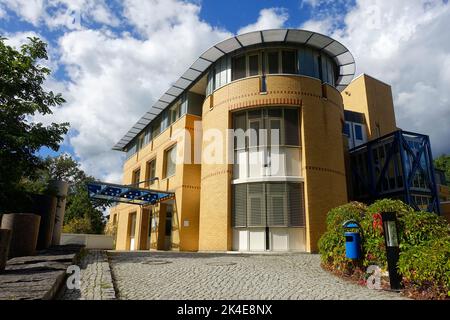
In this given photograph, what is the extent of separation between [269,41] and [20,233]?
13.2 m

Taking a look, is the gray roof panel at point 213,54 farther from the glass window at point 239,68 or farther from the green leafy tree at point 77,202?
the green leafy tree at point 77,202

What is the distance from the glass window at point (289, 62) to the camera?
16938 millimetres

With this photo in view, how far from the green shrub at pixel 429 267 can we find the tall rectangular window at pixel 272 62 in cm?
1180

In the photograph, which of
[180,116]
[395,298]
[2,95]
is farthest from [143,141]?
[395,298]

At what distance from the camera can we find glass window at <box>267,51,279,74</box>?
16.9m

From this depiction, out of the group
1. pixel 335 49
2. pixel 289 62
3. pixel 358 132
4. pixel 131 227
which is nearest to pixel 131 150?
pixel 131 227

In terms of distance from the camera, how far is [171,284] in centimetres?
691

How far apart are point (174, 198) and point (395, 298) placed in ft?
49.9

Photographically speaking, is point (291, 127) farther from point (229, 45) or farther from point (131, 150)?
point (131, 150)

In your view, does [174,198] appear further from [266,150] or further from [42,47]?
[42,47]

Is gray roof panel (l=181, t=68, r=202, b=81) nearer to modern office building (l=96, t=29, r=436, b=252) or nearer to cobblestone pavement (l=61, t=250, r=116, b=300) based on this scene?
modern office building (l=96, t=29, r=436, b=252)

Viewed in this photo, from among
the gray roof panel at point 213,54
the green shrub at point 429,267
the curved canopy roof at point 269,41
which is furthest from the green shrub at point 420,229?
the gray roof panel at point 213,54

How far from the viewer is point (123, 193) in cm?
2044

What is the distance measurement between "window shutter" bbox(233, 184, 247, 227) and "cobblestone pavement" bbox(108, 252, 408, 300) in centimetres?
545
